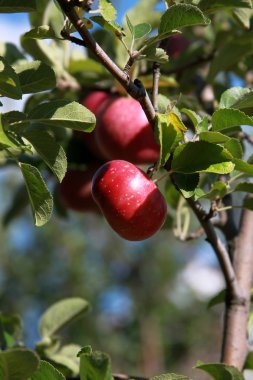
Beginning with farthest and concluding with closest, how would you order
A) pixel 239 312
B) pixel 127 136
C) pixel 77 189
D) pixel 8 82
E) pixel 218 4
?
pixel 77 189
pixel 127 136
pixel 239 312
pixel 218 4
pixel 8 82

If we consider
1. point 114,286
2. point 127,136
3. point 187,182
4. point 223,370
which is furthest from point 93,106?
point 114,286

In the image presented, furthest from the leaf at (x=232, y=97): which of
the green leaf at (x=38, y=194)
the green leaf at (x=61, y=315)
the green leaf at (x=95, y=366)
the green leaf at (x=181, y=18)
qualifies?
the green leaf at (x=61, y=315)

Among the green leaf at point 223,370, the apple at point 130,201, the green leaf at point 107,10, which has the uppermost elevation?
the green leaf at point 107,10

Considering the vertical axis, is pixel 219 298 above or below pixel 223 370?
below

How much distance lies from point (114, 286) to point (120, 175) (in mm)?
4953

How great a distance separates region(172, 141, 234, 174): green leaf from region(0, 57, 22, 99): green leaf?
173mm

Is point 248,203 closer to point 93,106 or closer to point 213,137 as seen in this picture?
point 213,137

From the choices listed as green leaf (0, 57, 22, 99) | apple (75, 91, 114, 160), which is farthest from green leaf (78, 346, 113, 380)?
apple (75, 91, 114, 160)

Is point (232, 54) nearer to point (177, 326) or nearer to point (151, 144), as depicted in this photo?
point (151, 144)

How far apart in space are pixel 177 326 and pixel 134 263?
672 millimetres

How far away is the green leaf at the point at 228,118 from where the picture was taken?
668 mm

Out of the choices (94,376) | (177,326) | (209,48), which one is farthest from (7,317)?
(177,326)

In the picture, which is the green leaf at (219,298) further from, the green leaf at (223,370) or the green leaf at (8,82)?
the green leaf at (8,82)

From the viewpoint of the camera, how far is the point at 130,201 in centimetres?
71
